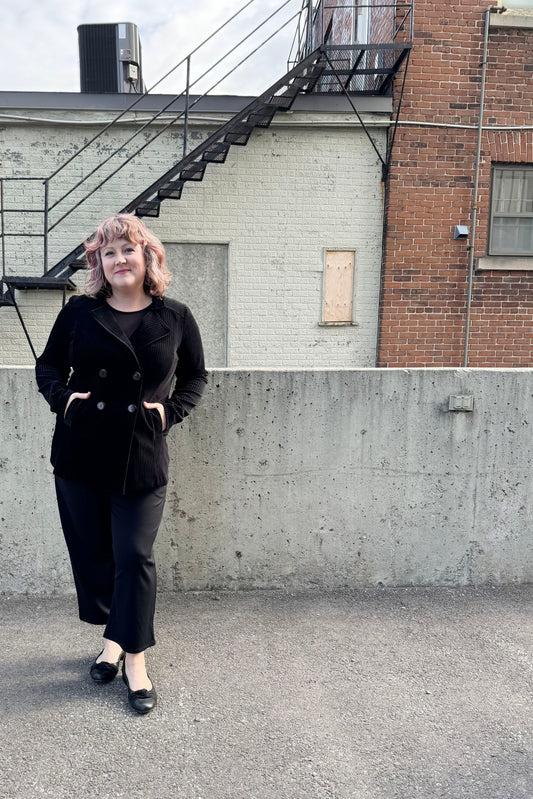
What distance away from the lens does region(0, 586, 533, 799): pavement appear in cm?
210

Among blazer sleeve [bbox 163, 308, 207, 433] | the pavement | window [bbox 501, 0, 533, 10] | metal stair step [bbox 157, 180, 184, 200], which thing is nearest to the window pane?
window [bbox 501, 0, 533, 10]

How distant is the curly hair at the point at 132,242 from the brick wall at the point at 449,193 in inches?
275

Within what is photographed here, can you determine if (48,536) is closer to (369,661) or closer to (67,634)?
(67,634)

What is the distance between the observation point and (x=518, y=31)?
8.68 meters

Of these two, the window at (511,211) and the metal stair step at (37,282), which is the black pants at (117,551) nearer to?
the metal stair step at (37,282)

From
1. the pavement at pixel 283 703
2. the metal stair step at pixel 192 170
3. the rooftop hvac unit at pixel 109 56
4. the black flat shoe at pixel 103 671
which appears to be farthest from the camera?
the rooftop hvac unit at pixel 109 56

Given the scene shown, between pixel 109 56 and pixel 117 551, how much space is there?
442 inches

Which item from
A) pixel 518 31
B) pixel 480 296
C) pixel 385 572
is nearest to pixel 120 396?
pixel 385 572

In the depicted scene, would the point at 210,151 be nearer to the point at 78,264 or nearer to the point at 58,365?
the point at 78,264

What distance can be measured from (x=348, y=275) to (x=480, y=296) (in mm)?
2063

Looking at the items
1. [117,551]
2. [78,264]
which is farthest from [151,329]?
[78,264]

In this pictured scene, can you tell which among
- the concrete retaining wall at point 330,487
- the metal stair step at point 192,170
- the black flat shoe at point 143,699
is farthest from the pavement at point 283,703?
the metal stair step at point 192,170

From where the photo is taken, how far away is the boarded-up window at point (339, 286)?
9320 mm

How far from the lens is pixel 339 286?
30.7ft
